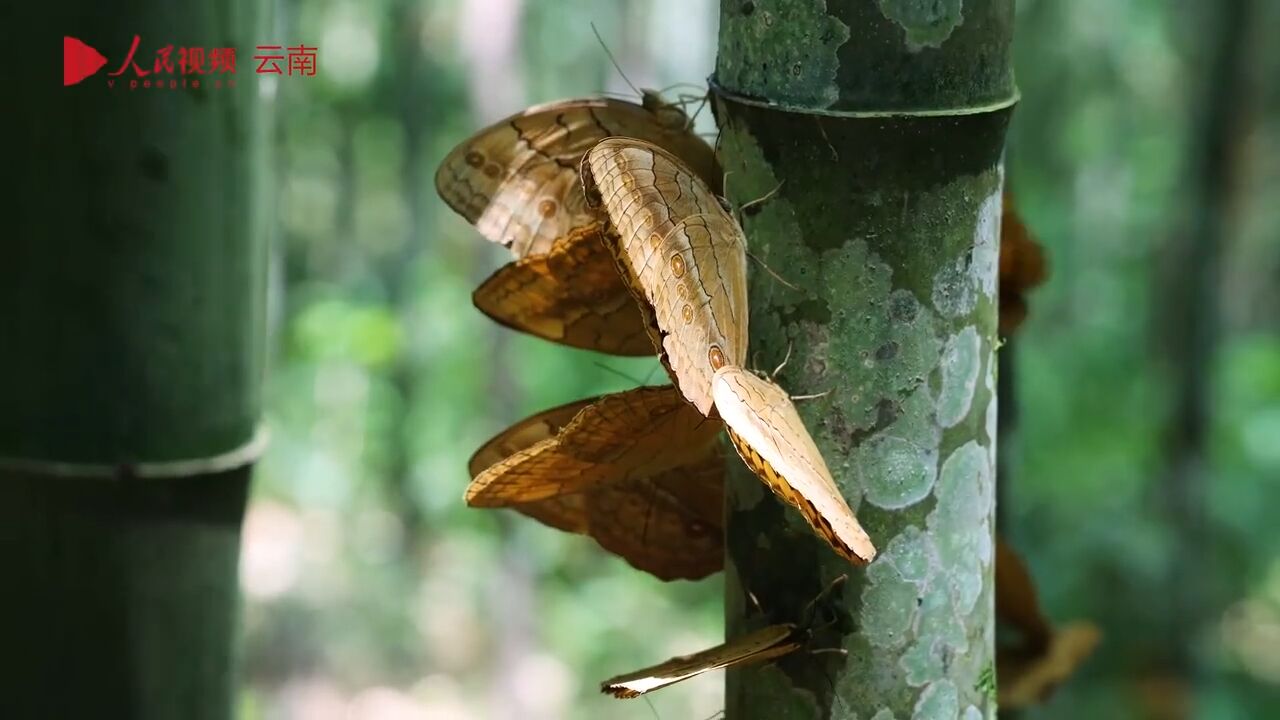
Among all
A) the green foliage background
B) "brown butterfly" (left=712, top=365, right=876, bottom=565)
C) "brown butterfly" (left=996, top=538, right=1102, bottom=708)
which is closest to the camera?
"brown butterfly" (left=712, top=365, right=876, bottom=565)

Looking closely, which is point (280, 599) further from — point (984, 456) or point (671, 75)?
point (984, 456)

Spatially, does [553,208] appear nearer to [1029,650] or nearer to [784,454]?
[784,454]

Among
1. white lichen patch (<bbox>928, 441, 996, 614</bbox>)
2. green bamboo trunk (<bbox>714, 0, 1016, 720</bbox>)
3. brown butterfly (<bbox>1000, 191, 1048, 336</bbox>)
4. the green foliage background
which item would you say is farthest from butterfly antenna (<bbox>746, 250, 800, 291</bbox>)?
the green foliage background

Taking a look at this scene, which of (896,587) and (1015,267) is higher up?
(1015,267)

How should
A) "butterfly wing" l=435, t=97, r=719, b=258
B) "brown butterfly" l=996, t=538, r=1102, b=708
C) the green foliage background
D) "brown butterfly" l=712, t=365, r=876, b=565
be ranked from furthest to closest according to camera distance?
the green foliage background < "brown butterfly" l=996, t=538, r=1102, b=708 < "butterfly wing" l=435, t=97, r=719, b=258 < "brown butterfly" l=712, t=365, r=876, b=565

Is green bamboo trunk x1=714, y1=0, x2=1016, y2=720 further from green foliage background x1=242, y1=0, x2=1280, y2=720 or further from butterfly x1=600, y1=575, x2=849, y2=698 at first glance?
green foliage background x1=242, y1=0, x2=1280, y2=720

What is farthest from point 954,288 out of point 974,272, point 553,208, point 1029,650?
point 1029,650
